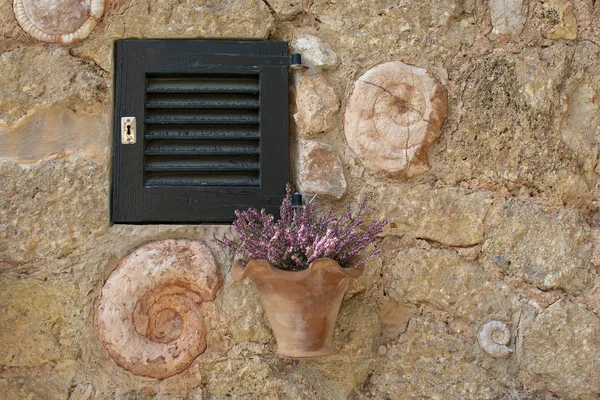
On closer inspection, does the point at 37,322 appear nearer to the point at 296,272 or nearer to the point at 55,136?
the point at 55,136

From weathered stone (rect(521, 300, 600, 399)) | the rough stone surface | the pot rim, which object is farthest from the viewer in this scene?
the rough stone surface

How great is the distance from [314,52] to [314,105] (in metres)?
0.22

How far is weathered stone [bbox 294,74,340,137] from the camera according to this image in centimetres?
291

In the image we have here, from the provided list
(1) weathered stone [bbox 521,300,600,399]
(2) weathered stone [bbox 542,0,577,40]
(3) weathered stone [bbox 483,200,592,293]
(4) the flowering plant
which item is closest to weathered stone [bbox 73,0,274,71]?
(4) the flowering plant

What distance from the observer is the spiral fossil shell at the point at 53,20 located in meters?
2.96

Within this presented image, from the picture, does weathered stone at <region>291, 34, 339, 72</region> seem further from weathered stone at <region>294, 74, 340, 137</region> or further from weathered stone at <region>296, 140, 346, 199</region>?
weathered stone at <region>296, 140, 346, 199</region>

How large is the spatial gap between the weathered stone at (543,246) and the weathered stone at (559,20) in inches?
27.0

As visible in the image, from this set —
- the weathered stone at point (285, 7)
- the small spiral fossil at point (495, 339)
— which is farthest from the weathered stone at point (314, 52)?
the small spiral fossil at point (495, 339)

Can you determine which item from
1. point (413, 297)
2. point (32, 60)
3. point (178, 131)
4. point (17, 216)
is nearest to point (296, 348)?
point (413, 297)

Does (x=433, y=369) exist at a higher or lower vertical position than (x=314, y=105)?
lower

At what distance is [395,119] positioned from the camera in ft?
9.42

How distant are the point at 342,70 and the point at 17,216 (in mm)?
1369

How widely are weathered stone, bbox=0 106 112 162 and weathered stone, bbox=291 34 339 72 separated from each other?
0.79 meters

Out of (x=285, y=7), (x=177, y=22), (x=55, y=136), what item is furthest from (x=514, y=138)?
(x=55, y=136)
